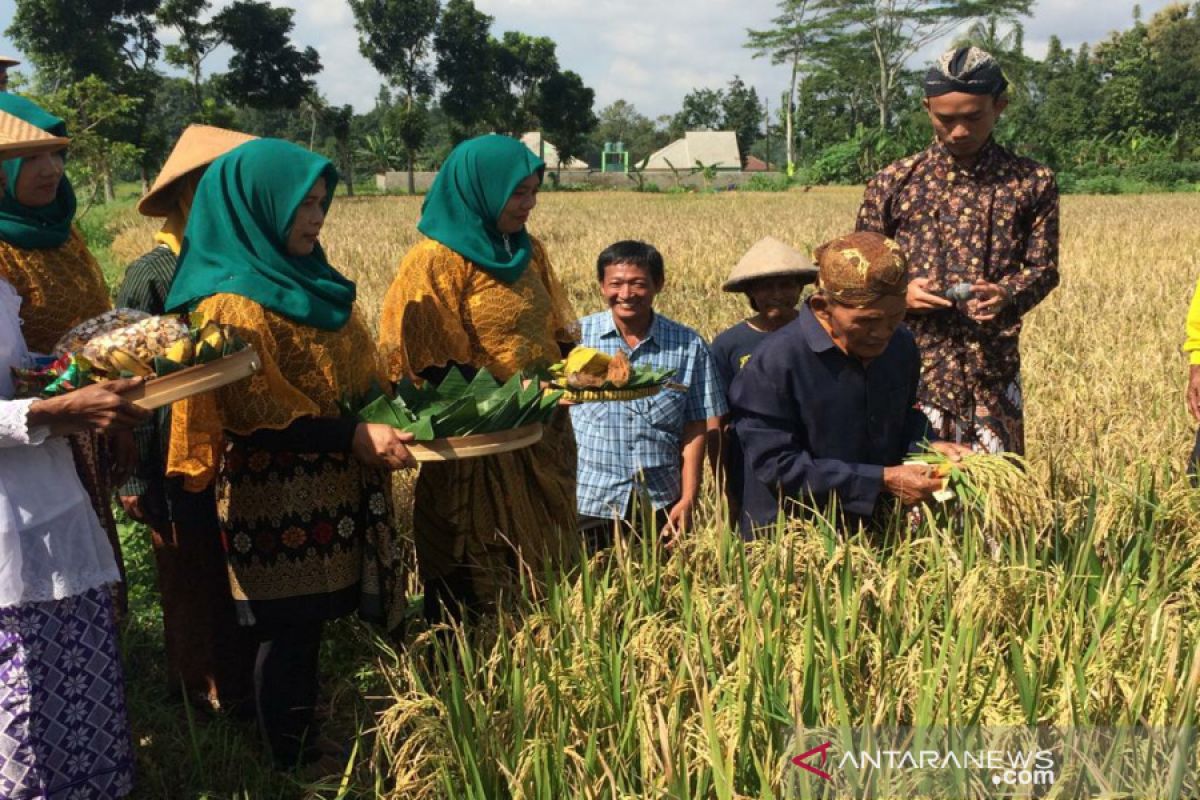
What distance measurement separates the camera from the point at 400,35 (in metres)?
48.0

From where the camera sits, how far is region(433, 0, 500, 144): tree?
153ft

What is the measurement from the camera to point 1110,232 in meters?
14.0

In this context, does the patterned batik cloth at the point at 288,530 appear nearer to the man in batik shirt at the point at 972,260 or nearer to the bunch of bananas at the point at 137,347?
the bunch of bananas at the point at 137,347

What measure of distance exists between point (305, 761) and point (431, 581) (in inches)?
21.4

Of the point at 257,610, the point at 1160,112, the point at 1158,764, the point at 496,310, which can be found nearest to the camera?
the point at 1158,764

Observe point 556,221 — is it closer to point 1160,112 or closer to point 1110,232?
point 1110,232

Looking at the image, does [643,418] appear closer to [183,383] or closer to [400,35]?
[183,383]

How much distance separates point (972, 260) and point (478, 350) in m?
1.43

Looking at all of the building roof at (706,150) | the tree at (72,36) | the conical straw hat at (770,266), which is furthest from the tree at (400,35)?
the conical straw hat at (770,266)

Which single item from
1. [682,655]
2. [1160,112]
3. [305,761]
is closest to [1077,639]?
[682,655]

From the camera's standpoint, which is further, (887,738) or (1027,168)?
(1027,168)

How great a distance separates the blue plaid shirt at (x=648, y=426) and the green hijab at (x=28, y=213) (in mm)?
1513

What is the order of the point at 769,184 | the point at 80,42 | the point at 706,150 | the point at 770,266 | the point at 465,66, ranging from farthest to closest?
1. the point at 706,150
2. the point at 465,66
3. the point at 769,184
4. the point at 80,42
5. the point at 770,266

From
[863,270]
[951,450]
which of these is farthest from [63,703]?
[951,450]
